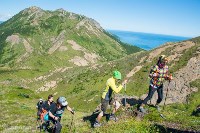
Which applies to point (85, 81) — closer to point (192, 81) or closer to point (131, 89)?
point (131, 89)

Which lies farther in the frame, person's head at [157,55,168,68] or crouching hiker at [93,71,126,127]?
person's head at [157,55,168,68]

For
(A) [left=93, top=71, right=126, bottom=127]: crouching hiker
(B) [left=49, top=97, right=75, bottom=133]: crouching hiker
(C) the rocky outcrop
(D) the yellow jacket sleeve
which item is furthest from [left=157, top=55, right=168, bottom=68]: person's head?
(C) the rocky outcrop

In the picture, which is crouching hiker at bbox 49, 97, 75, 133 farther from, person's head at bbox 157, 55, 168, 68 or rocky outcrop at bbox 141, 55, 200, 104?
rocky outcrop at bbox 141, 55, 200, 104

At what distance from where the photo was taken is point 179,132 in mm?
20406

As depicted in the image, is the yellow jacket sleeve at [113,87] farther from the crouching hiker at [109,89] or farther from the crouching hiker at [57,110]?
the crouching hiker at [57,110]

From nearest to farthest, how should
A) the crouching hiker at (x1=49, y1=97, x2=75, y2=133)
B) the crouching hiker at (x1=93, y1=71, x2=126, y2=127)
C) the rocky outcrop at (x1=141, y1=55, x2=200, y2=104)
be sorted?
the crouching hiker at (x1=49, y1=97, x2=75, y2=133) < the crouching hiker at (x1=93, y1=71, x2=126, y2=127) < the rocky outcrop at (x1=141, y1=55, x2=200, y2=104)

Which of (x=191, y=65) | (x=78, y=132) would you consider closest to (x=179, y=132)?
(x=78, y=132)

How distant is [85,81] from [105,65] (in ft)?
38.8

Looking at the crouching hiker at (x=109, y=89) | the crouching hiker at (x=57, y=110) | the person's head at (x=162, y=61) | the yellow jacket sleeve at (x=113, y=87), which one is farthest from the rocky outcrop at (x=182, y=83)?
the crouching hiker at (x=57, y=110)

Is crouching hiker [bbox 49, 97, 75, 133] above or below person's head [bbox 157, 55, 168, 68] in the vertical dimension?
below

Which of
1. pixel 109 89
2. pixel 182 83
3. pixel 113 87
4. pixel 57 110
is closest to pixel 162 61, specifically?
pixel 109 89

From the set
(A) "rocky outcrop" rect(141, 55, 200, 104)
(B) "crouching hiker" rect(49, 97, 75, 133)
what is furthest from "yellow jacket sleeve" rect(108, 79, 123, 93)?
(A) "rocky outcrop" rect(141, 55, 200, 104)

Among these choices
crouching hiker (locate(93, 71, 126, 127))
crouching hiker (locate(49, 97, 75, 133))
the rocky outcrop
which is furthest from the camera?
the rocky outcrop

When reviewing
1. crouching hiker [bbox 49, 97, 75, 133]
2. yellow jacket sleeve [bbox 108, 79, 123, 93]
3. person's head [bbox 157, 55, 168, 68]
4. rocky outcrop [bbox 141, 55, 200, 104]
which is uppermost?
person's head [bbox 157, 55, 168, 68]
